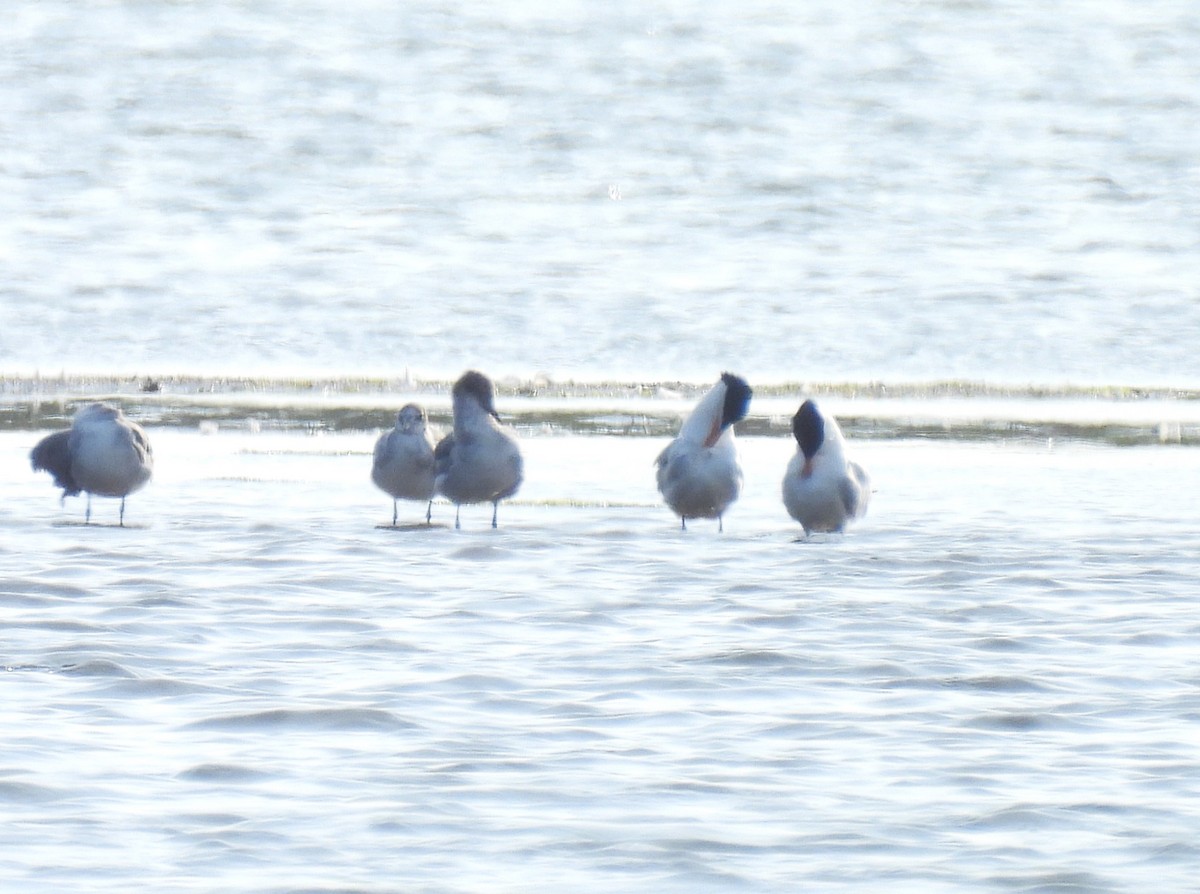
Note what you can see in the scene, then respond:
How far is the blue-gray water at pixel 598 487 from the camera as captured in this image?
21.3 ft

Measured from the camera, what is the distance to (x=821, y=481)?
505 inches

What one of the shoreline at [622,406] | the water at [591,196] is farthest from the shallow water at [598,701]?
the water at [591,196]

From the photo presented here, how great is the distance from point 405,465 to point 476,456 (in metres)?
0.42

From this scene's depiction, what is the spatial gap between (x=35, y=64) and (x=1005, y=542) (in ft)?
115

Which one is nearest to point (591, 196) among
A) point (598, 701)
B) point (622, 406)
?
point (622, 406)

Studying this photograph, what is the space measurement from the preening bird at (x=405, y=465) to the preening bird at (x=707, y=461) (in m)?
1.34

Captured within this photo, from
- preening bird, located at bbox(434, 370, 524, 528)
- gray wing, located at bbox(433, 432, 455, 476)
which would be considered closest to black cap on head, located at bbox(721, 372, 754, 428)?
preening bird, located at bbox(434, 370, 524, 528)

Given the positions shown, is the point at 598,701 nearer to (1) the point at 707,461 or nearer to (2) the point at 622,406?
(1) the point at 707,461

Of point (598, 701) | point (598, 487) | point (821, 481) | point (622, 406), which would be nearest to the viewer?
point (598, 701)

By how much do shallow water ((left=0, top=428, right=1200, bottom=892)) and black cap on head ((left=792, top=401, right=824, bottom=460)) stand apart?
1.83 ft

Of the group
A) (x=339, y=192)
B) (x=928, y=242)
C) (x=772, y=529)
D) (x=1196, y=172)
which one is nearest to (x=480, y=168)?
(x=339, y=192)

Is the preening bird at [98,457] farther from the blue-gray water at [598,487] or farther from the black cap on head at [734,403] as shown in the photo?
the black cap on head at [734,403]

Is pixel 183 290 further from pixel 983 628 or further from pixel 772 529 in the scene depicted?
pixel 983 628

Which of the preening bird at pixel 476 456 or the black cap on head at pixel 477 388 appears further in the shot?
the black cap on head at pixel 477 388
